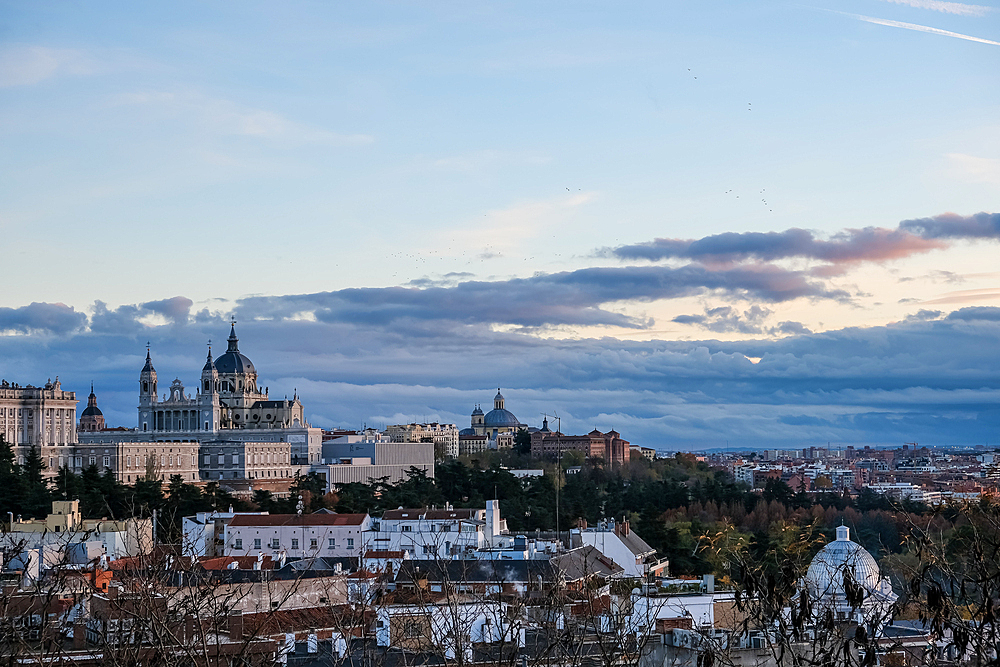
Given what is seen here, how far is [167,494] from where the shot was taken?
75.4m

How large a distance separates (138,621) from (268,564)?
31816 mm

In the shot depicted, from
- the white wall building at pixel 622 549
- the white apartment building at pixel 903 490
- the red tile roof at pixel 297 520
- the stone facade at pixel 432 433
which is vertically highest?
the stone facade at pixel 432 433

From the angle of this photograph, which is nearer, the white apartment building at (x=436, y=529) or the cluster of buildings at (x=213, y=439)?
the white apartment building at (x=436, y=529)

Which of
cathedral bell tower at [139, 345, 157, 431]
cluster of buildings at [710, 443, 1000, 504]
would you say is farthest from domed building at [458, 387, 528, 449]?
cathedral bell tower at [139, 345, 157, 431]

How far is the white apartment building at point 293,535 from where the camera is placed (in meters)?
56.0

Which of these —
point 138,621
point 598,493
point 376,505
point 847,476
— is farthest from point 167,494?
point 847,476

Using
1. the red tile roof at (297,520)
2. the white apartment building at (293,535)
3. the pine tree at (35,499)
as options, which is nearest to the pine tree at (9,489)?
the pine tree at (35,499)

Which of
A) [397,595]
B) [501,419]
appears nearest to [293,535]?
[397,595]

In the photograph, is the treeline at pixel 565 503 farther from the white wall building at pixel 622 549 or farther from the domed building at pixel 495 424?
the domed building at pixel 495 424

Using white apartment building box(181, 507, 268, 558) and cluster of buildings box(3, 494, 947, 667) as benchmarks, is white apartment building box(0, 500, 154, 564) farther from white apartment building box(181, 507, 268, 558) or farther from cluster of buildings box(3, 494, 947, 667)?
white apartment building box(181, 507, 268, 558)

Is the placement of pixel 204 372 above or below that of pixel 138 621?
above

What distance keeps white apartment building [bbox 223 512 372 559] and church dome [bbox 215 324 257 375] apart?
7251 cm

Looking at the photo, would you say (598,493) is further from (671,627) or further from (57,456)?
(671,627)

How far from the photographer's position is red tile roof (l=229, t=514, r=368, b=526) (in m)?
57.1
